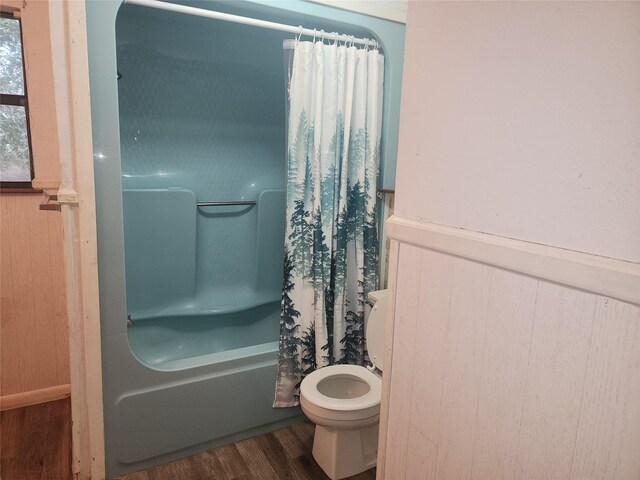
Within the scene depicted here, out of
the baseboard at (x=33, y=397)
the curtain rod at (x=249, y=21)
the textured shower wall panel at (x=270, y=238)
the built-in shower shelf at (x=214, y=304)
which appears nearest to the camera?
the curtain rod at (x=249, y=21)

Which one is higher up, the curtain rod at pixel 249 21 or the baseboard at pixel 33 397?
the curtain rod at pixel 249 21

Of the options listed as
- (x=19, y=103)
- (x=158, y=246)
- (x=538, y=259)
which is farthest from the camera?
(x=158, y=246)

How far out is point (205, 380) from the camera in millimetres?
1962

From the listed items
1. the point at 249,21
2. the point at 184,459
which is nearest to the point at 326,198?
the point at 249,21

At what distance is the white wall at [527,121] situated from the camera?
566mm

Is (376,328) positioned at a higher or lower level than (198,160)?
lower

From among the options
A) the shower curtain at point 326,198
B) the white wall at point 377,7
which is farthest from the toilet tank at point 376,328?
the white wall at point 377,7

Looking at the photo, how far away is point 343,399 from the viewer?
1.92 meters

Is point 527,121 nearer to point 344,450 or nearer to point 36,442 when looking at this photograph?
point 344,450

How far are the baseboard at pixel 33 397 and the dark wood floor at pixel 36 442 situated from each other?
0.07ft

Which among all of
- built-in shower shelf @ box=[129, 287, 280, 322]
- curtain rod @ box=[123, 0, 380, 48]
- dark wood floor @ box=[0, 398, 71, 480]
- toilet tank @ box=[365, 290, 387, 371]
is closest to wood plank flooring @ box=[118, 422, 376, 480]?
dark wood floor @ box=[0, 398, 71, 480]

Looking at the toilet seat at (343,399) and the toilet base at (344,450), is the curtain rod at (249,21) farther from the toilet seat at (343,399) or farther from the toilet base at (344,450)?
the toilet base at (344,450)

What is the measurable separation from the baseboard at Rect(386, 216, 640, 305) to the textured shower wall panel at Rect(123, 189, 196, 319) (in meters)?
1.99

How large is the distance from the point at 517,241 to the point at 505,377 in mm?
229
